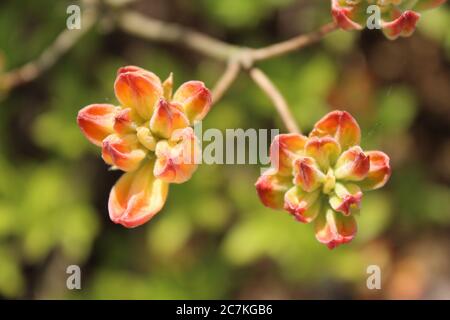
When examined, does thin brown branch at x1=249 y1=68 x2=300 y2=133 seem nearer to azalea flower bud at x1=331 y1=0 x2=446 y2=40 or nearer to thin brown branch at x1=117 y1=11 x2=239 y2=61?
azalea flower bud at x1=331 y1=0 x2=446 y2=40

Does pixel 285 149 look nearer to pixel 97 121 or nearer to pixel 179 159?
pixel 179 159

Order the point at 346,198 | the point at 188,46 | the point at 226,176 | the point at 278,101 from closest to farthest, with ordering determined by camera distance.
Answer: the point at 346,198
the point at 278,101
the point at 188,46
the point at 226,176

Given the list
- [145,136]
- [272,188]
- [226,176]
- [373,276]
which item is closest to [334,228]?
[272,188]

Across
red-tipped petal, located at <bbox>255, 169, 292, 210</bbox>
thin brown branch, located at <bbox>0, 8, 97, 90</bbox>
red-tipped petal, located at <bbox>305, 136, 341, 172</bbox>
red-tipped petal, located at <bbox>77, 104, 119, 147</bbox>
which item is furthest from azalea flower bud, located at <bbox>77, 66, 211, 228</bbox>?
thin brown branch, located at <bbox>0, 8, 97, 90</bbox>

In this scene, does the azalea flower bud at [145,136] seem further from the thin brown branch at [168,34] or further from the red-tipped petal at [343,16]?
the thin brown branch at [168,34]

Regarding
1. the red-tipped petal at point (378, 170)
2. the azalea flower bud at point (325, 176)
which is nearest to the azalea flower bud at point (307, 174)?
the azalea flower bud at point (325, 176)

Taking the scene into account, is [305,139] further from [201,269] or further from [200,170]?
[201,269]
